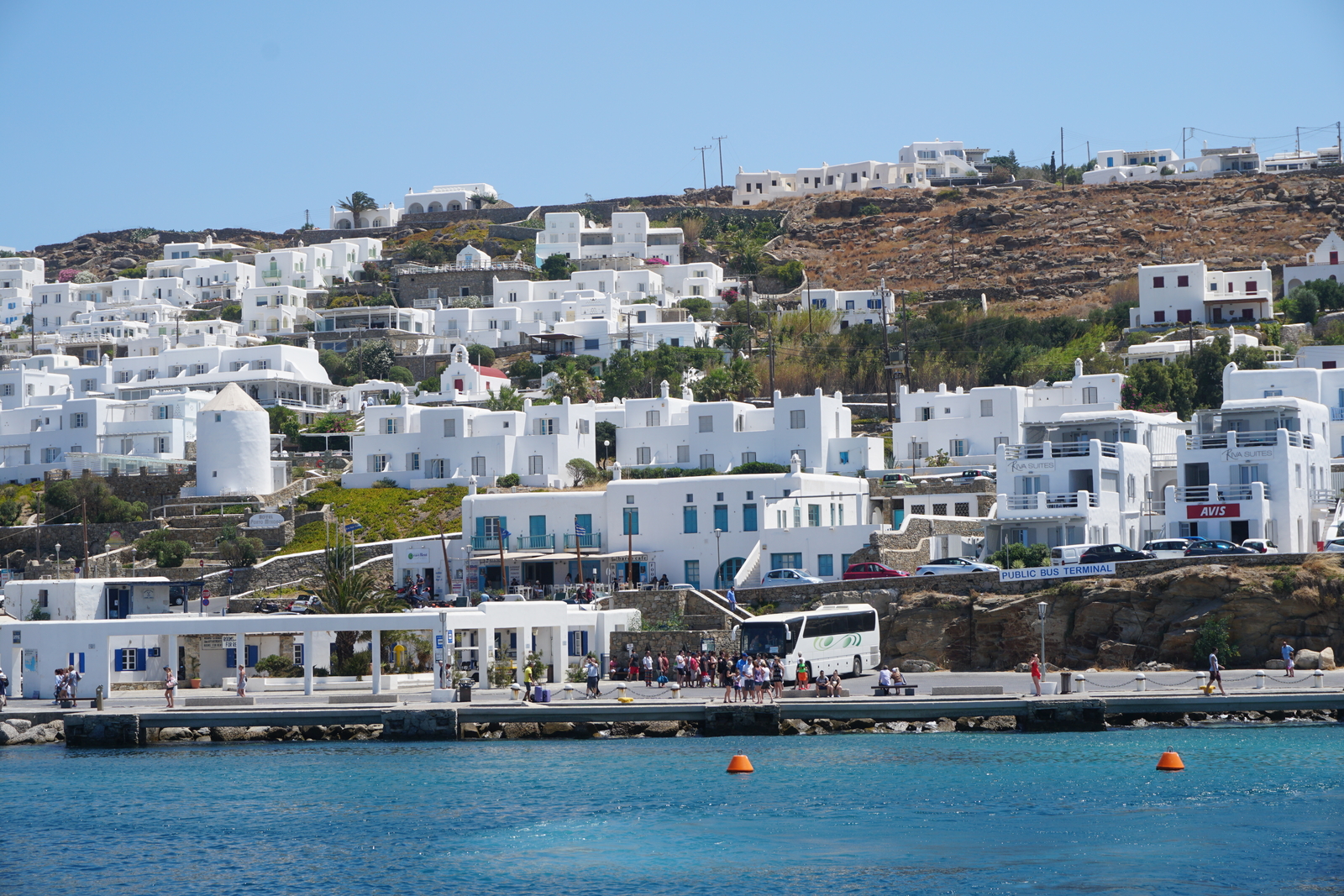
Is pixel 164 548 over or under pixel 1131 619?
over

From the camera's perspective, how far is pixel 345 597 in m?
52.2

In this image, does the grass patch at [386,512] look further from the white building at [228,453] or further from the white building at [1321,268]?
the white building at [1321,268]

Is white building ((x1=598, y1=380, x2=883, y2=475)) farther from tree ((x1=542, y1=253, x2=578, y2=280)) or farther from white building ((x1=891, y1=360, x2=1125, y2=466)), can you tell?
tree ((x1=542, y1=253, x2=578, y2=280))

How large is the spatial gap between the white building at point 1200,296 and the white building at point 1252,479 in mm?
39746

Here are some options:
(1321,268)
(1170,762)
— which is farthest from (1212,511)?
(1321,268)

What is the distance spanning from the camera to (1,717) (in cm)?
4384

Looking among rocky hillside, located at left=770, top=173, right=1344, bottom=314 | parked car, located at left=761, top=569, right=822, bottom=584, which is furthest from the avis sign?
rocky hillside, located at left=770, top=173, right=1344, bottom=314

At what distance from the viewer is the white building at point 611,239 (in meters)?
131

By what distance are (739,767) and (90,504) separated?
48.7 meters

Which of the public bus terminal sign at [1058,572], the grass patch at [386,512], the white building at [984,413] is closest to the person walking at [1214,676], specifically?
the public bus terminal sign at [1058,572]

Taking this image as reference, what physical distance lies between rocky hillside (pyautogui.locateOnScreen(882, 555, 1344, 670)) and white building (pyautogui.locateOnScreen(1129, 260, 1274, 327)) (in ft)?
170

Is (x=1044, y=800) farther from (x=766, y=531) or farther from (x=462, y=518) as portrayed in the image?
(x=462, y=518)

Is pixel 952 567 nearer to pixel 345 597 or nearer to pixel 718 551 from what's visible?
pixel 718 551

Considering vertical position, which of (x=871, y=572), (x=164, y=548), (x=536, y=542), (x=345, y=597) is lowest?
(x=345, y=597)
